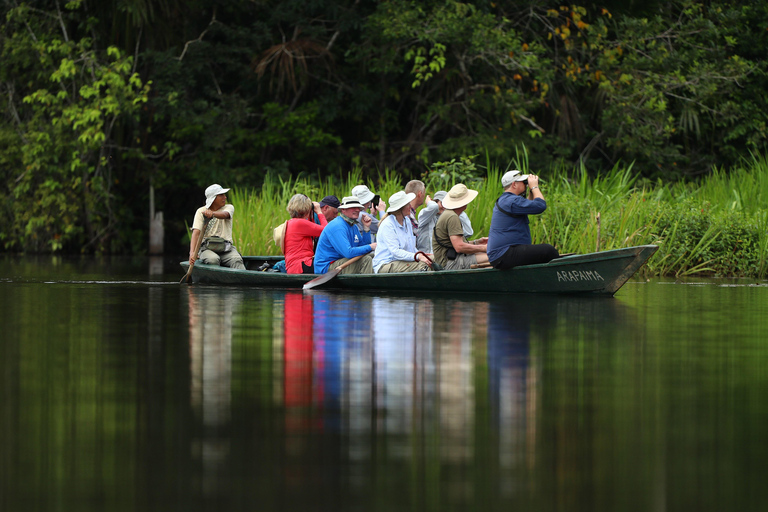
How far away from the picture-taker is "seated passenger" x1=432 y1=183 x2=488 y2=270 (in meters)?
13.0

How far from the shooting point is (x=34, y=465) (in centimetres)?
429

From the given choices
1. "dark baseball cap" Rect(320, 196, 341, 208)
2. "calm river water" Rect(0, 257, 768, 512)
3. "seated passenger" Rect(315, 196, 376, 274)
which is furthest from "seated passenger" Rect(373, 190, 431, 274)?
"calm river water" Rect(0, 257, 768, 512)

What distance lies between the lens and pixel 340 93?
86.5 ft

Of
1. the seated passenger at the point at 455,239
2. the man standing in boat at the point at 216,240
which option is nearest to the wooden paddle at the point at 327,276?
the seated passenger at the point at 455,239

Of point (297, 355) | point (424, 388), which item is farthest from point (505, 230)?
point (424, 388)

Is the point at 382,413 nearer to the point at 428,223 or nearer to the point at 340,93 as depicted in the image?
the point at 428,223

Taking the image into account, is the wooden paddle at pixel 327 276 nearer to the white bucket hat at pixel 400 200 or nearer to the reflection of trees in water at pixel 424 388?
the white bucket hat at pixel 400 200

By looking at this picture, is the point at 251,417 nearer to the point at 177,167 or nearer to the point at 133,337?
the point at 133,337

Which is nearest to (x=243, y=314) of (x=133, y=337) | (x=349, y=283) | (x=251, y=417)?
(x=133, y=337)

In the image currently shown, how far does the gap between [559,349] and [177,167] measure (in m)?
21.2

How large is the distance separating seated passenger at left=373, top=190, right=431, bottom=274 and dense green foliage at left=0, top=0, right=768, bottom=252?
1070cm

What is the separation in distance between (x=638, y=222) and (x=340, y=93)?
34.5ft

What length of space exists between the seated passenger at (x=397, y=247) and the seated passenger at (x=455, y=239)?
27 centimetres

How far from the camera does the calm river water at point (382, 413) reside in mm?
3951
